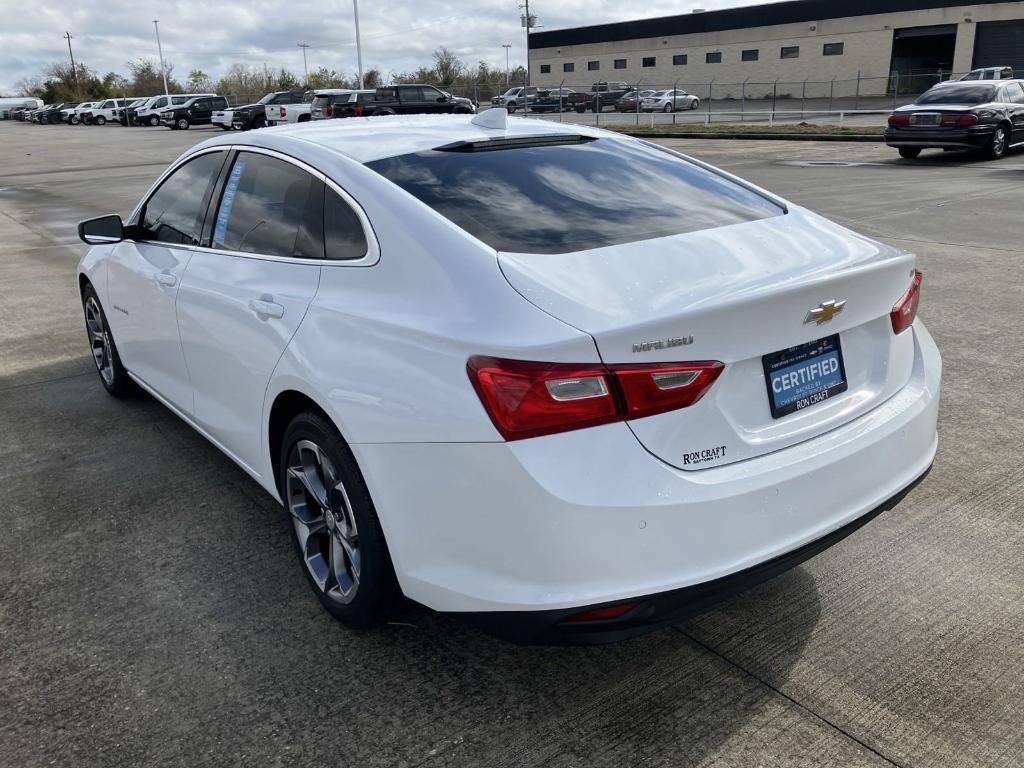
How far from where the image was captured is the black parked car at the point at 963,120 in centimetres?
1822

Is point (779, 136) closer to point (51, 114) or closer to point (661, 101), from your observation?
point (661, 101)

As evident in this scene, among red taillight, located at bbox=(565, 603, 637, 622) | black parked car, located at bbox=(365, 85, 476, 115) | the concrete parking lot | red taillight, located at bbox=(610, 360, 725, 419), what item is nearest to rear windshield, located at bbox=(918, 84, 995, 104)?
the concrete parking lot

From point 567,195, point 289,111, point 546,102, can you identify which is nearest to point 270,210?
point 567,195

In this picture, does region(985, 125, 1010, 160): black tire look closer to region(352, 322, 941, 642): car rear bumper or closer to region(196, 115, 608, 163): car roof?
region(196, 115, 608, 163): car roof

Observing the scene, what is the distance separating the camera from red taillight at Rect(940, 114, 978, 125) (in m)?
18.1

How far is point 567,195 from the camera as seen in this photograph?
3.10 metres

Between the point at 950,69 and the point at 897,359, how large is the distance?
60828 mm

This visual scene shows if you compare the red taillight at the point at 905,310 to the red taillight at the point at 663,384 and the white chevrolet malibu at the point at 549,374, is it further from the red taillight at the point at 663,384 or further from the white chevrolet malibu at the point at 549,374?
the red taillight at the point at 663,384

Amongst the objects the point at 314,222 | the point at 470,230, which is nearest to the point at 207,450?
the point at 314,222

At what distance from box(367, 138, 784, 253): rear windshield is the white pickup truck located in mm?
36549

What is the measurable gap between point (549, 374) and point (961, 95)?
20380 mm

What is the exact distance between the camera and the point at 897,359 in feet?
9.67

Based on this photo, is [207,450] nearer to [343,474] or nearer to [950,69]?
[343,474]

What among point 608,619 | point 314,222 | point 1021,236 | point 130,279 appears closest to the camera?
point 608,619
